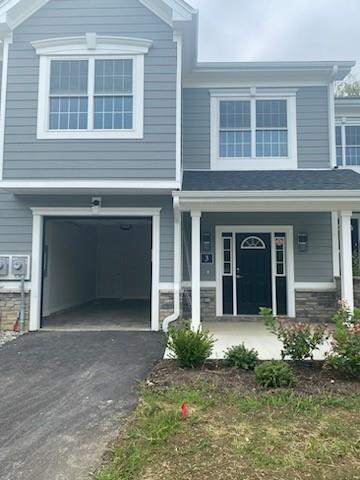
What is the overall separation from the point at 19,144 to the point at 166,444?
268 inches

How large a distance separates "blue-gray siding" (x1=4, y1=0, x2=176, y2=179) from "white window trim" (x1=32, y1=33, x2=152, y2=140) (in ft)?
0.40

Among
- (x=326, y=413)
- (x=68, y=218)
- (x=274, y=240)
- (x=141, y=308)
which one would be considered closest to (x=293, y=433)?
(x=326, y=413)

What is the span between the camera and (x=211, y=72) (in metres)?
9.58

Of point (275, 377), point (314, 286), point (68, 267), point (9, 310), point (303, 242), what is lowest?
point (275, 377)

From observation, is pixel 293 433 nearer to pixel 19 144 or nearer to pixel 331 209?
pixel 331 209

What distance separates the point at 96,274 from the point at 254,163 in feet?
29.9

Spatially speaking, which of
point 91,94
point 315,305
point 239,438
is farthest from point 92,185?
point 239,438

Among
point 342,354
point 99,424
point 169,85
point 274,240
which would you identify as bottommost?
point 99,424

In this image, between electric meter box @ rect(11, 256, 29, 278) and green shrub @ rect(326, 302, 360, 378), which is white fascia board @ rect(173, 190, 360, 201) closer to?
green shrub @ rect(326, 302, 360, 378)

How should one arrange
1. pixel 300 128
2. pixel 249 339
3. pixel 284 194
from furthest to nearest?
pixel 300 128 → pixel 284 194 → pixel 249 339

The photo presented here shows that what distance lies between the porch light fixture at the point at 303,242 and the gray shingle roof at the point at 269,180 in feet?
4.51

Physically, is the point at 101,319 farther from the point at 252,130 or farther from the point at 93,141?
the point at 252,130

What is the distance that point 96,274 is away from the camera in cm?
1636

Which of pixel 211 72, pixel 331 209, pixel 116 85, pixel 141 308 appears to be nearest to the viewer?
pixel 331 209
